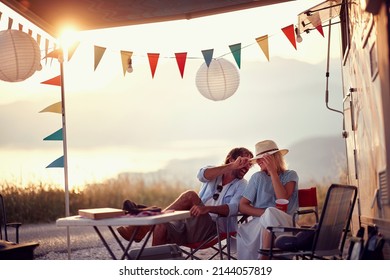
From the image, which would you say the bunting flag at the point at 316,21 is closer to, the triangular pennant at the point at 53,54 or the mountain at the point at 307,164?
the triangular pennant at the point at 53,54

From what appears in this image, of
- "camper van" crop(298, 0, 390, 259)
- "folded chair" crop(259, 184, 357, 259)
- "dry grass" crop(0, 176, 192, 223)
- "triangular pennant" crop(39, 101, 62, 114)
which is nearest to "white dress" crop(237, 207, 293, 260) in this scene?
"folded chair" crop(259, 184, 357, 259)

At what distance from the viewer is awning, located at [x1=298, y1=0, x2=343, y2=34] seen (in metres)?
5.63

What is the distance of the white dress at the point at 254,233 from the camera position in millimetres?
4086

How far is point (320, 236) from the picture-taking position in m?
3.51

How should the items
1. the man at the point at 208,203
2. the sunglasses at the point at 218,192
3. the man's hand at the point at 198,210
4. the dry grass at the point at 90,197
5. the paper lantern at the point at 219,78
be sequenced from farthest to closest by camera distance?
the dry grass at the point at 90,197, the paper lantern at the point at 219,78, the sunglasses at the point at 218,192, the man at the point at 208,203, the man's hand at the point at 198,210

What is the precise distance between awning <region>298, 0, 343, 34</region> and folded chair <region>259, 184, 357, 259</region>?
2.45m

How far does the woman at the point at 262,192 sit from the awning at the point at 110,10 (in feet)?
5.87

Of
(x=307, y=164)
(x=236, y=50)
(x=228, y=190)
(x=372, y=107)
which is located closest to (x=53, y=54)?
(x=236, y=50)

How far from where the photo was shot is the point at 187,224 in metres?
4.72

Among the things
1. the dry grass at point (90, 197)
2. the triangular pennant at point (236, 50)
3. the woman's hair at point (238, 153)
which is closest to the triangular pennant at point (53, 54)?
the triangular pennant at point (236, 50)

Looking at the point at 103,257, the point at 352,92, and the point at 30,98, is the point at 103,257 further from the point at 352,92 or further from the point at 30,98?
the point at 30,98

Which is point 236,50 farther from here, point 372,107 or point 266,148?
point 372,107

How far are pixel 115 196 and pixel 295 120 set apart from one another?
10.6 ft
